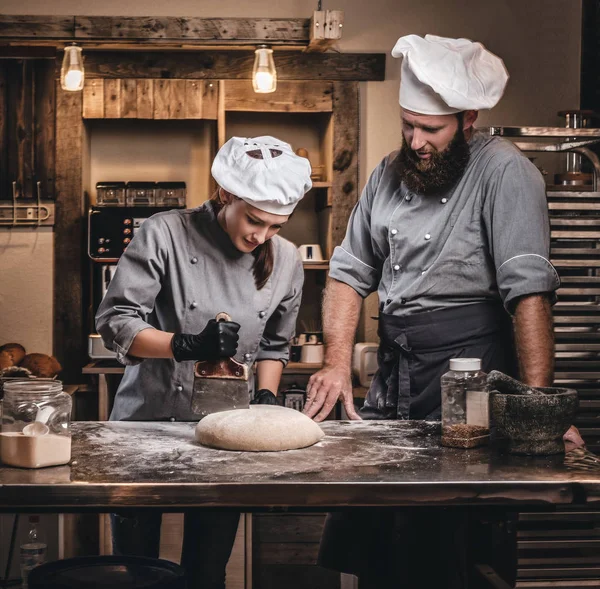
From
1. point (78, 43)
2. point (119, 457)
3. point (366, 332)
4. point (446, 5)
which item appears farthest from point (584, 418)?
point (78, 43)

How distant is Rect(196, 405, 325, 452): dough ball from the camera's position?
2.07m

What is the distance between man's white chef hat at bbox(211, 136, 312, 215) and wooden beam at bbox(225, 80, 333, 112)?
2.94 metres

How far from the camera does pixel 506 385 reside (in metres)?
2.11

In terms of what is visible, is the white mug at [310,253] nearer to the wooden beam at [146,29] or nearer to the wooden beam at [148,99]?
the wooden beam at [148,99]

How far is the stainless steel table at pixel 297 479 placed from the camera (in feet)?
5.68

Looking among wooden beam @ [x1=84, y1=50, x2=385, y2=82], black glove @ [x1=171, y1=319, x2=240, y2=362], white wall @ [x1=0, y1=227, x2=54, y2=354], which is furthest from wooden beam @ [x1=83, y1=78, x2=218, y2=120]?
black glove @ [x1=171, y1=319, x2=240, y2=362]

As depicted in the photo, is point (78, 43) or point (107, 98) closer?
point (78, 43)

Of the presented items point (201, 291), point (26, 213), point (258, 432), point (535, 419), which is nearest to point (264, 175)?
point (201, 291)

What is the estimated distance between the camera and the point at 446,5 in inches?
226

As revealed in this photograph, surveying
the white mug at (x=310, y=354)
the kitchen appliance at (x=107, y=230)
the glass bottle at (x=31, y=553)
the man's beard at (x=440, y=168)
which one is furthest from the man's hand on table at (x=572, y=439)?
the kitchen appliance at (x=107, y=230)

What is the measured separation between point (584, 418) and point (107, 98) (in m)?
3.38

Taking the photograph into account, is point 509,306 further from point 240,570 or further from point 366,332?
point 366,332

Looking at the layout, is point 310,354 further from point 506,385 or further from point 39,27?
point 506,385

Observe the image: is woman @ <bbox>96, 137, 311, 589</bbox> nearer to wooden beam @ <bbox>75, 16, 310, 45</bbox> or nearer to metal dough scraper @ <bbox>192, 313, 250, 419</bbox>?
metal dough scraper @ <bbox>192, 313, 250, 419</bbox>
